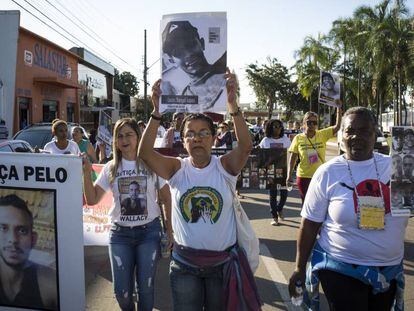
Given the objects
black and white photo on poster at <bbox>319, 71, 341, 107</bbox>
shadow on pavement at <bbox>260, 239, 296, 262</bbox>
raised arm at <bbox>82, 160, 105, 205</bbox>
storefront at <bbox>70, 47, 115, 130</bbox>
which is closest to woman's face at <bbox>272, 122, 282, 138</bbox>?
black and white photo on poster at <bbox>319, 71, 341, 107</bbox>

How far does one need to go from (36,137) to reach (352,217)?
11693mm

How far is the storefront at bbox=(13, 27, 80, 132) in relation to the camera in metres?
21.8

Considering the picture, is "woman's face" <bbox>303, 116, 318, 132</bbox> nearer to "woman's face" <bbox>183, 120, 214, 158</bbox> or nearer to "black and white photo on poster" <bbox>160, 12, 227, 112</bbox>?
"black and white photo on poster" <bbox>160, 12, 227, 112</bbox>

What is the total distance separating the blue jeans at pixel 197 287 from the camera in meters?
3.08

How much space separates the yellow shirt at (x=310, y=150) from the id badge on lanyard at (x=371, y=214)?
450 centimetres

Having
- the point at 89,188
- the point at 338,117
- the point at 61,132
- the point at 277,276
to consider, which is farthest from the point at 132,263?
the point at 338,117

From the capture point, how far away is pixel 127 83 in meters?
98.4

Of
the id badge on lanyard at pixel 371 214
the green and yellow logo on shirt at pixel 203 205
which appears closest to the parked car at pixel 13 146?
the green and yellow logo on shirt at pixel 203 205

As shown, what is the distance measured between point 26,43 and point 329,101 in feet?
61.2

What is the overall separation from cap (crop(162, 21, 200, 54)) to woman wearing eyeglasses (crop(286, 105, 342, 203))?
12.4 ft

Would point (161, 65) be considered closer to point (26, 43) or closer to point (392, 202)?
point (392, 202)

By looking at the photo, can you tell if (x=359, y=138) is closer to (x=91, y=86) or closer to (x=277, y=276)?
(x=277, y=276)

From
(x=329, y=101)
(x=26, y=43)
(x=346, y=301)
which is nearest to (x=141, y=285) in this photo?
(x=346, y=301)

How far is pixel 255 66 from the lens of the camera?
66938 millimetres
